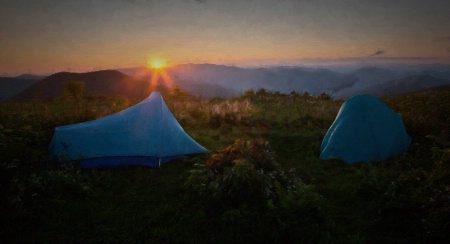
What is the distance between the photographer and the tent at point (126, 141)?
8.98 meters

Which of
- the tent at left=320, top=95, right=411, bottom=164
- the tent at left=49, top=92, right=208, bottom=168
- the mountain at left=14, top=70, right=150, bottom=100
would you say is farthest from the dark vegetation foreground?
the mountain at left=14, top=70, right=150, bottom=100

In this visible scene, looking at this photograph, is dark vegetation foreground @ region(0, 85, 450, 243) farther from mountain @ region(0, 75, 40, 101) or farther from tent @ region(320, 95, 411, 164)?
mountain @ region(0, 75, 40, 101)

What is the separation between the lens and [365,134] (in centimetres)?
1027

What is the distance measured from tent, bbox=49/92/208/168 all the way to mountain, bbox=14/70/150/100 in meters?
79.7

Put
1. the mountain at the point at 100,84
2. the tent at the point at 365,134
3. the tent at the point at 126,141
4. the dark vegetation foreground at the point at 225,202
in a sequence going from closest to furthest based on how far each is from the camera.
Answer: the dark vegetation foreground at the point at 225,202, the tent at the point at 126,141, the tent at the point at 365,134, the mountain at the point at 100,84

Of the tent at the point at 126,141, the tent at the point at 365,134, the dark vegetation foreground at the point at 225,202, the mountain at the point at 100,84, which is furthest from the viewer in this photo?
the mountain at the point at 100,84

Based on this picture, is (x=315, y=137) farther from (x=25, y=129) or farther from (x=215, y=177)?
(x=25, y=129)

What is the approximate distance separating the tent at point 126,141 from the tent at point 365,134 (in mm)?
4626

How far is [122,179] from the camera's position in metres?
8.23

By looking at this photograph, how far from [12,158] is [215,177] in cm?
453

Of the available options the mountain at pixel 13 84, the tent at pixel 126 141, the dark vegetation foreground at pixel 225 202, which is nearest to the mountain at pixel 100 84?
the mountain at pixel 13 84

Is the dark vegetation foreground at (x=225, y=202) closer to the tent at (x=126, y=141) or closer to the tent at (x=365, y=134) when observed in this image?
the tent at (x=126, y=141)

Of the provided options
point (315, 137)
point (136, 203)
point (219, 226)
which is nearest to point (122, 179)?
point (136, 203)

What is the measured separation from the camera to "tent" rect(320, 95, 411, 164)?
Answer: 9.98m
